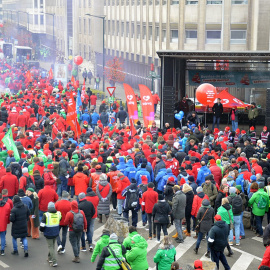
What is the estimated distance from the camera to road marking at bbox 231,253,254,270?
15.7m

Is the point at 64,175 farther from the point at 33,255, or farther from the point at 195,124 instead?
the point at 195,124

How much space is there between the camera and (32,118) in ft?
92.8

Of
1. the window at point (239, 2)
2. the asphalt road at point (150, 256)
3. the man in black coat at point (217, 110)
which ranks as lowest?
the asphalt road at point (150, 256)

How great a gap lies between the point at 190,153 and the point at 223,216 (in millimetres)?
5664

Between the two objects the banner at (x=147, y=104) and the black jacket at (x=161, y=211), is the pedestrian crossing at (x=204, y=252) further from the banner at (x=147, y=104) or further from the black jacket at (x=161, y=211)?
the banner at (x=147, y=104)

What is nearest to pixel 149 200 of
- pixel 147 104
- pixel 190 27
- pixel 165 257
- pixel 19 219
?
pixel 19 219

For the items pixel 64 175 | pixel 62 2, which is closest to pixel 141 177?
pixel 64 175

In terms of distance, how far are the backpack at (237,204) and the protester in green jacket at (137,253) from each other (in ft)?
13.5

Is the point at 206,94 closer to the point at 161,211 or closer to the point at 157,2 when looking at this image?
the point at 161,211

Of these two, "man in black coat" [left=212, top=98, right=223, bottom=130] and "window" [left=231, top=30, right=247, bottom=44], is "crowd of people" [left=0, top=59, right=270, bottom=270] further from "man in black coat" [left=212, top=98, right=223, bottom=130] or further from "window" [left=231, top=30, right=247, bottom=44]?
"window" [left=231, top=30, right=247, bottom=44]

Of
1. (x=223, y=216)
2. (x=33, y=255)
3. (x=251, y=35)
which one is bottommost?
(x=33, y=255)

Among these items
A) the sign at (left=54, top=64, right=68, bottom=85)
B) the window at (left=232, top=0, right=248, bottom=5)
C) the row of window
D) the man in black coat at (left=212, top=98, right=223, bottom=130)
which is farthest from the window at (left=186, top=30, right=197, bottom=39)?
the man in black coat at (left=212, top=98, right=223, bottom=130)

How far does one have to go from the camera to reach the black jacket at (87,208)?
16250 mm

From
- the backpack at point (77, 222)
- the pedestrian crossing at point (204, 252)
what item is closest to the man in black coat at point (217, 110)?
the pedestrian crossing at point (204, 252)
